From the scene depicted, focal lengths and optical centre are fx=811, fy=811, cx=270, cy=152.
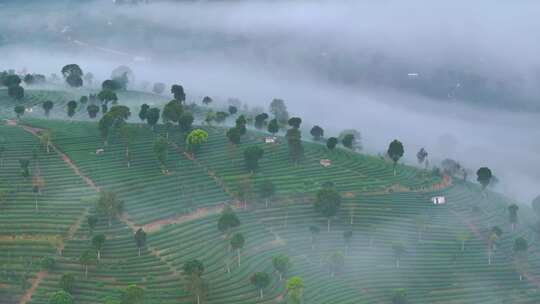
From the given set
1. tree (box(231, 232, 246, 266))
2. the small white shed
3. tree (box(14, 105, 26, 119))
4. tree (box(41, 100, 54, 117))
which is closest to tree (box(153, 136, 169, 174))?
tree (box(231, 232, 246, 266))

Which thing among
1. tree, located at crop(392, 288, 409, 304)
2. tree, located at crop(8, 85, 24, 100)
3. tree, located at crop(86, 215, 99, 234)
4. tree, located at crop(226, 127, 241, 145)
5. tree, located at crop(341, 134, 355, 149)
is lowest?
tree, located at crop(392, 288, 409, 304)

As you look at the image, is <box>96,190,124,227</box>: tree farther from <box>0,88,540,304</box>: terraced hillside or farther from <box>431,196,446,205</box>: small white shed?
<box>431,196,446,205</box>: small white shed

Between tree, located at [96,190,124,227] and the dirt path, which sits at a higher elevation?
tree, located at [96,190,124,227]

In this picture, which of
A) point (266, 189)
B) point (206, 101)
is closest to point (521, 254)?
point (266, 189)

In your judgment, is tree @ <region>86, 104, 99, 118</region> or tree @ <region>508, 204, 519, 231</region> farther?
tree @ <region>86, 104, 99, 118</region>

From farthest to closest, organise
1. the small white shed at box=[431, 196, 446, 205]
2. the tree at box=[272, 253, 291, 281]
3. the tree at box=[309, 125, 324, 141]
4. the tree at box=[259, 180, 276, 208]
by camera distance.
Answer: the tree at box=[309, 125, 324, 141], the small white shed at box=[431, 196, 446, 205], the tree at box=[259, 180, 276, 208], the tree at box=[272, 253, 291, 281]

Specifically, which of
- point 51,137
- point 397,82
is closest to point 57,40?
point 397,82
